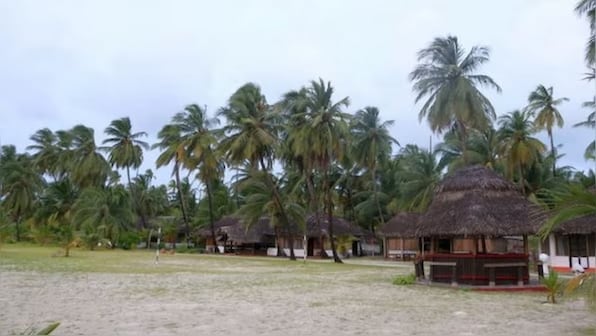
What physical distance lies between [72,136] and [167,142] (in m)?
14.3

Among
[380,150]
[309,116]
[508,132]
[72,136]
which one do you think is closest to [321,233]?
[380,150]

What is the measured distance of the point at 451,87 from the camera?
104 feet

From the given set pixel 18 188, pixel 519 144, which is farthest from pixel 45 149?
pixel 519 144

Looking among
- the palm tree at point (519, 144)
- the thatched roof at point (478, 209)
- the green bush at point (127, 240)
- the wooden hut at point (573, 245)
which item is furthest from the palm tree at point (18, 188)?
the wooden hut at point (573, 245)

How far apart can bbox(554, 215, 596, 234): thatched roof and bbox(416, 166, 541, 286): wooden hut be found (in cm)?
629

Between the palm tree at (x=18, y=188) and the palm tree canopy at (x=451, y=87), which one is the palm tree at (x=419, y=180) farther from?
the palm tree at (x=18, y=188)

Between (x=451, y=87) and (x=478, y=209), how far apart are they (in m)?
13.6

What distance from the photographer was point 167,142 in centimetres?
5231

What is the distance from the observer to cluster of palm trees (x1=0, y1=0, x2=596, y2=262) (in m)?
32.8

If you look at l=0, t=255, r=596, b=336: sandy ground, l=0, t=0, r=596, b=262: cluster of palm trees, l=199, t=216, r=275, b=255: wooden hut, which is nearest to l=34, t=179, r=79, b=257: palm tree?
l=0, t=0, r=596, b=262: cluster of palm trees

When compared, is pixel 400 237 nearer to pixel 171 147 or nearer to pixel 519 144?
pixel 519 144

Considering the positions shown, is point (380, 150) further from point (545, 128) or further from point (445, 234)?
point (445, 234)

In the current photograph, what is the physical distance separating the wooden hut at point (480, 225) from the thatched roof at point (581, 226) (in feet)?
20.6

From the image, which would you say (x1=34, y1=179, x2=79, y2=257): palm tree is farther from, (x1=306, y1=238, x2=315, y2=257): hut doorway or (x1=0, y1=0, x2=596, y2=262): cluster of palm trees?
Answer: (x1=306, y1=238, x2=315, y2=257): hut doorway
